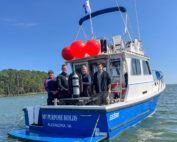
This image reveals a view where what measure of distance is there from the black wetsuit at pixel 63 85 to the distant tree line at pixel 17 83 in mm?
73647

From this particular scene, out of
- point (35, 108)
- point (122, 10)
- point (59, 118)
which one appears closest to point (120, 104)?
point (59, 118)

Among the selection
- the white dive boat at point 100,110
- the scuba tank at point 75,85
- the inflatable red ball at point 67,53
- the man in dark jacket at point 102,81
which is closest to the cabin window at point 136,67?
the white dive boat at point 100,110

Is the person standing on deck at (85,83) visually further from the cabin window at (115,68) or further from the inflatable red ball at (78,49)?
the cabin window at (115,68)

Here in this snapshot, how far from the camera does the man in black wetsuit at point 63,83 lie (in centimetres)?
550

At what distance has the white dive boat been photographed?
4.62 m

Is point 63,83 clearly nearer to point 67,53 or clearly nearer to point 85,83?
point 85,83

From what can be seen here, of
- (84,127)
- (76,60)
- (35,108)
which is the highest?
(76,60)

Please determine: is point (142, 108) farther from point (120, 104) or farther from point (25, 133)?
point (25, 133)

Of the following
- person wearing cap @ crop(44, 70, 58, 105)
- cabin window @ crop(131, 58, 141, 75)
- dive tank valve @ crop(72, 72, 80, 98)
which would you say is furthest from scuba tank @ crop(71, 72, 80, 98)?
cabin window @ crop(131, 58, 141, 75)

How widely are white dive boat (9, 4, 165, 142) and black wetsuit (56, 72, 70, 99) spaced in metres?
0.31

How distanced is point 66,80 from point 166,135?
341 cm

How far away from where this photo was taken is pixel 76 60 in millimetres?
6895

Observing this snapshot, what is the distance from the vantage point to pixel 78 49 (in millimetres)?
6195

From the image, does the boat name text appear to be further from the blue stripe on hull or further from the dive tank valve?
the blue stripe on hull
